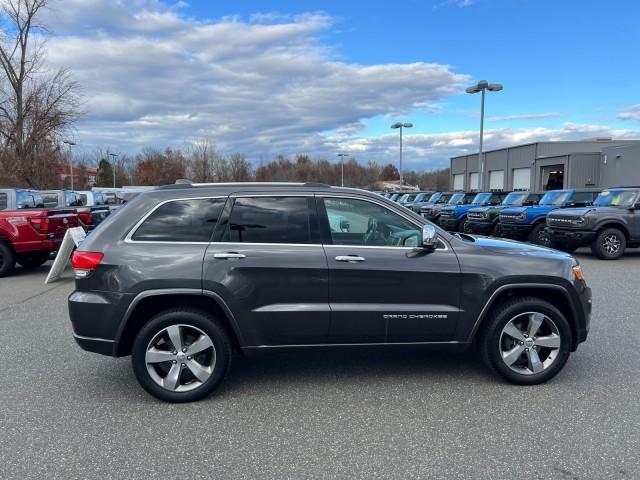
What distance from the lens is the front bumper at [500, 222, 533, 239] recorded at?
14383 mm

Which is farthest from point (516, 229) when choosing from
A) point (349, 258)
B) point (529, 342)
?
point (349, 258)

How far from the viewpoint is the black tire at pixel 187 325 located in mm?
3824

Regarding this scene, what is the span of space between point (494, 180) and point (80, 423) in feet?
172

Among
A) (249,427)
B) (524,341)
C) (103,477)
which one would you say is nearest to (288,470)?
(249,427)

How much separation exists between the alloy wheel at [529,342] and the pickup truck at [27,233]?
9028 millimetres

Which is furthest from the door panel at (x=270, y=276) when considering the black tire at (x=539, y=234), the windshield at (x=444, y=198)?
the windshield at (x=444, y=198)

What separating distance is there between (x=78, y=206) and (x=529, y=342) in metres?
15.2

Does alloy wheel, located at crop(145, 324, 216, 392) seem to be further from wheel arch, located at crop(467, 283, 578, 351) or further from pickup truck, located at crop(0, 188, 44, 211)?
pickup truck, located at crop(0, 188, 44, 211)

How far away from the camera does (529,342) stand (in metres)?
4.16

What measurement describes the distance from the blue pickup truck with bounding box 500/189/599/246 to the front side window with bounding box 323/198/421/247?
1114 centimetres

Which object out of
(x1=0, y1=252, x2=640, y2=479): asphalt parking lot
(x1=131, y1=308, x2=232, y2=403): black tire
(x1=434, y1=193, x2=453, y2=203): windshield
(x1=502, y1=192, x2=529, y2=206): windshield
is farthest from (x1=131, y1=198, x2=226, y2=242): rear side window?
(x1=434, y1=193, x2=453, y2=203): windshield

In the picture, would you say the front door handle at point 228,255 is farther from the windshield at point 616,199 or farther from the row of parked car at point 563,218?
the windshield at point 616,199

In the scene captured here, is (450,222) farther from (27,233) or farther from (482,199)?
(27,233)

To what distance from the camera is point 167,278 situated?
379 centimetres
